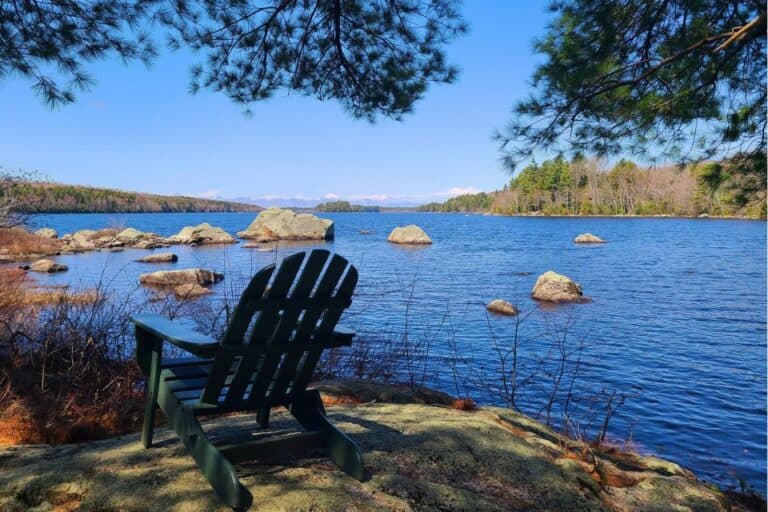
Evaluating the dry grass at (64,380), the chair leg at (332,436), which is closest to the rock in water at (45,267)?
the dry grass at (64,380)

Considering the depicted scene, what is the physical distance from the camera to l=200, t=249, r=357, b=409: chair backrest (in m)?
2.59

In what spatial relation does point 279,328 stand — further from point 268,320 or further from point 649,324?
point 649,324

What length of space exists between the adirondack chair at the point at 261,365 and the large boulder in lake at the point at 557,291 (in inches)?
615

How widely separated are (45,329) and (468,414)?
4.57 meters

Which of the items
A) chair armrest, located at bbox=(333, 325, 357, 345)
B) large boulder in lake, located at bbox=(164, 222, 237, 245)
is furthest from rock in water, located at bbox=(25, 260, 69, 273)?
chair armrest, located at bbox=(333, 325, 357, 345)

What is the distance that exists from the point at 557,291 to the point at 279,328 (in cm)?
1631

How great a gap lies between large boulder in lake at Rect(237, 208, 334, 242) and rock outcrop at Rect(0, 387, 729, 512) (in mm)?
44335

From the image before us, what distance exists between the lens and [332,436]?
3023 mm

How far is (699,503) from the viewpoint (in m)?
3.34

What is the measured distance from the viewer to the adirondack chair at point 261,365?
259 centimetres

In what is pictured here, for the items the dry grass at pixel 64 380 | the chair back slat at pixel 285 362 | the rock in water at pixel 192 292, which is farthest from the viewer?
the rock in water at pixel 192 292

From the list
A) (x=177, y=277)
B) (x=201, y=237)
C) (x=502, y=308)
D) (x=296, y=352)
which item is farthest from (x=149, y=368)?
(x=201, y=237)

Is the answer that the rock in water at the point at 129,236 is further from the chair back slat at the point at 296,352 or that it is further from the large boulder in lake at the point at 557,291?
the chair back slat at the point at 296,352

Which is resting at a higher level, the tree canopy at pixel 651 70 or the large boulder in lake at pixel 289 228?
the tree canopy at pixel 651 70
